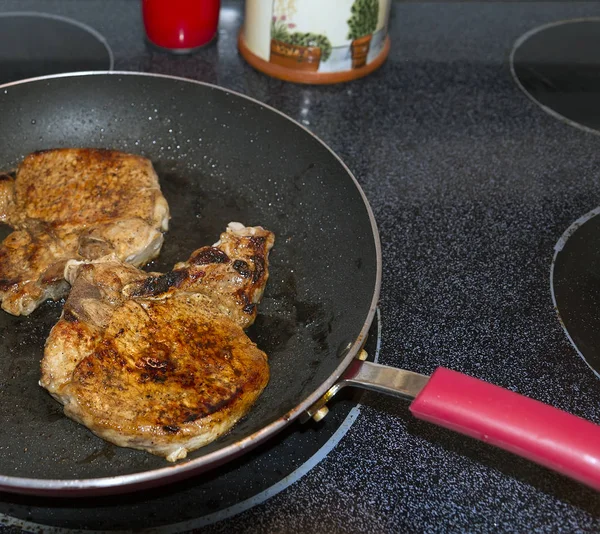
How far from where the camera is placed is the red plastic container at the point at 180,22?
5.92 feet

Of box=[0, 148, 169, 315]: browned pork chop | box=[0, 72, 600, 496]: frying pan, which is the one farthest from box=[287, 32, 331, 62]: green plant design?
box=[0, 148, 169, 315]: browned pork chop

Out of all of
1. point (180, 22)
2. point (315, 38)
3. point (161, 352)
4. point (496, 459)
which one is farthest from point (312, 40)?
point (496, 459)

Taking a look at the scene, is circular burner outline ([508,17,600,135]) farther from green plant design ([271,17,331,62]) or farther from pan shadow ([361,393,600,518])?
pan shadow ([361,393,600,518])

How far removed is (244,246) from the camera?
4.41 feet

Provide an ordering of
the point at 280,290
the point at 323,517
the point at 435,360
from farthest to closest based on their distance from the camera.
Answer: the point at 280,290
the point at 435,360
the point at 323,517

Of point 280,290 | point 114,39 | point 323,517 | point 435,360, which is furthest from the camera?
point 114,39

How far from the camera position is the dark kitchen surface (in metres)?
1.07

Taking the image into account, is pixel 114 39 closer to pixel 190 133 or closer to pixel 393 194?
pixel 190 133

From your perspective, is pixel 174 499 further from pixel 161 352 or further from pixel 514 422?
pixel 514 422

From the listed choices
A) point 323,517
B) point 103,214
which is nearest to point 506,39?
point 103,214

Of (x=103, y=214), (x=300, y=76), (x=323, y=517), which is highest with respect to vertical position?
(x=300, y=76)

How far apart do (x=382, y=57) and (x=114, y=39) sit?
785 millimetres

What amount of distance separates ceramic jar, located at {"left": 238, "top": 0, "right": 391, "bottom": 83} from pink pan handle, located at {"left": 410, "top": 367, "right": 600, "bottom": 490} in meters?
1.03

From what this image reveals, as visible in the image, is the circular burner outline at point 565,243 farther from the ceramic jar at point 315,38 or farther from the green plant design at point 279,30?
the green plant design at point 279,30
